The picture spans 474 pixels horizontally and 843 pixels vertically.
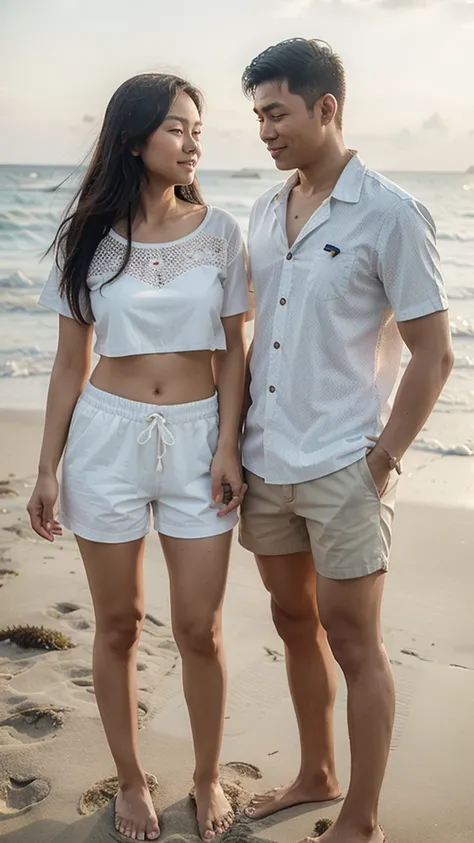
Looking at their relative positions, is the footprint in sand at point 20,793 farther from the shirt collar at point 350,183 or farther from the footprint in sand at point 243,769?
the shirt collar at point 350,183

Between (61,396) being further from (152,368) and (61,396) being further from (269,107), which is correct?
(269,107)

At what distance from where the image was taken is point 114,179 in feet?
8.45

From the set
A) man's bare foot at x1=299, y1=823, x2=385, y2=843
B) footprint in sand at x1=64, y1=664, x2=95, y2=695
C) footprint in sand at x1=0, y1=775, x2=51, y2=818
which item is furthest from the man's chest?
footprint in sand at x1=64, y1=664, x2=95, y2=695

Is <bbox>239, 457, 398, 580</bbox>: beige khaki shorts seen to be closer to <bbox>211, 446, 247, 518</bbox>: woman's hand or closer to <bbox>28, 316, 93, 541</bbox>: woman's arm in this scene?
<bbox>211, 446, 247, 518</bbox>: woman's hand

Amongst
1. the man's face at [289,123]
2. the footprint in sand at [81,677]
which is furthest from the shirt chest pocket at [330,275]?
the footprint in sand at [81,677]

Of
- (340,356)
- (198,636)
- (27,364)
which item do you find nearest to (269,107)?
(340,356)

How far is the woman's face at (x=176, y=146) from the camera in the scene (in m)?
2.52

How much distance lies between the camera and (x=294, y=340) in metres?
2.42

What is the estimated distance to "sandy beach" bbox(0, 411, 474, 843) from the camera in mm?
2791

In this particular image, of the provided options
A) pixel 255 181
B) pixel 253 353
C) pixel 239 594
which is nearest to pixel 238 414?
pixel 253 353

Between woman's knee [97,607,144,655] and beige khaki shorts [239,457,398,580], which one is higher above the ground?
beige khaki shorts [239,457,398,580]

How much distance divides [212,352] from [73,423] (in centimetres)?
42

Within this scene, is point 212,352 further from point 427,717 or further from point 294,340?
point 427,717

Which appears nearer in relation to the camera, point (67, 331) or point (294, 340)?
point (294, 340)
